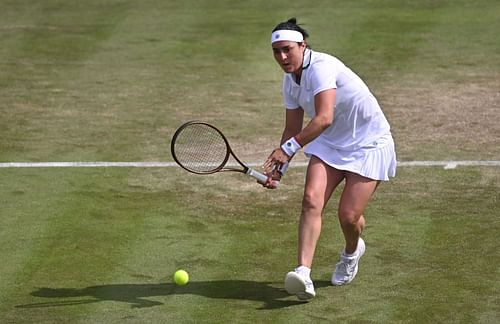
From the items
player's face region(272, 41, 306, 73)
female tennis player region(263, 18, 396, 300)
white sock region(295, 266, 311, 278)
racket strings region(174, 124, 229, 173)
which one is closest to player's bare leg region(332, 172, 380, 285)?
female tennis player region(263, 18, 396, 300)

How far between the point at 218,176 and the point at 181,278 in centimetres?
336

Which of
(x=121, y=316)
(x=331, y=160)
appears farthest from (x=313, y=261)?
(x=121, y=316)

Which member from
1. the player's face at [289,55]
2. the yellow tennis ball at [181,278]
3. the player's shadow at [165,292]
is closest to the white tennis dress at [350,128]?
the player's face at [289,55]

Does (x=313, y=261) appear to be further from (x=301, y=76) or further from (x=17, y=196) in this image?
(x=17, y=196)

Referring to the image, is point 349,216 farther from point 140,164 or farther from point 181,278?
point 140,164

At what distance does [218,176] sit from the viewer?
14.0 meters

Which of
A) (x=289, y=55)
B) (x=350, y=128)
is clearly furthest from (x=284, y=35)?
(x=350, y=128)

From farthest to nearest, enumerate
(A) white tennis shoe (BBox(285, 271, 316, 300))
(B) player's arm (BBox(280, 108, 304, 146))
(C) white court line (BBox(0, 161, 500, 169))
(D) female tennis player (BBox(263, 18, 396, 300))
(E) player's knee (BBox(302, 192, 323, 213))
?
(C) white court line (BBox(0, 161, 500, 169))
(B) player's arm (BBox(280, 108, 304, 146))
(E) player's knee (BBox(302, 192, 323, 213))
(D) female tennis player (BBox(263, 18, 396, 300))
(A) white tennis shoe (BBox(285, 271, 316, 300))

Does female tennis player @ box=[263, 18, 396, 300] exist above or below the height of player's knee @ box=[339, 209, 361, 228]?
above

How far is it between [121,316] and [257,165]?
170 inches

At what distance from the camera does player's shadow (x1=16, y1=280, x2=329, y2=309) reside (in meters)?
10.5

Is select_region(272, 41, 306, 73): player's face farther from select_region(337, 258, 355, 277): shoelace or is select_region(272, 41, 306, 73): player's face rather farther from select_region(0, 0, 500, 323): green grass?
select_region(0, 0, 500, 323): green grass

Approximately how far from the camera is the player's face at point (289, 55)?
10.3m

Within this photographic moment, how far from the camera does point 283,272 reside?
11156 millimetres
